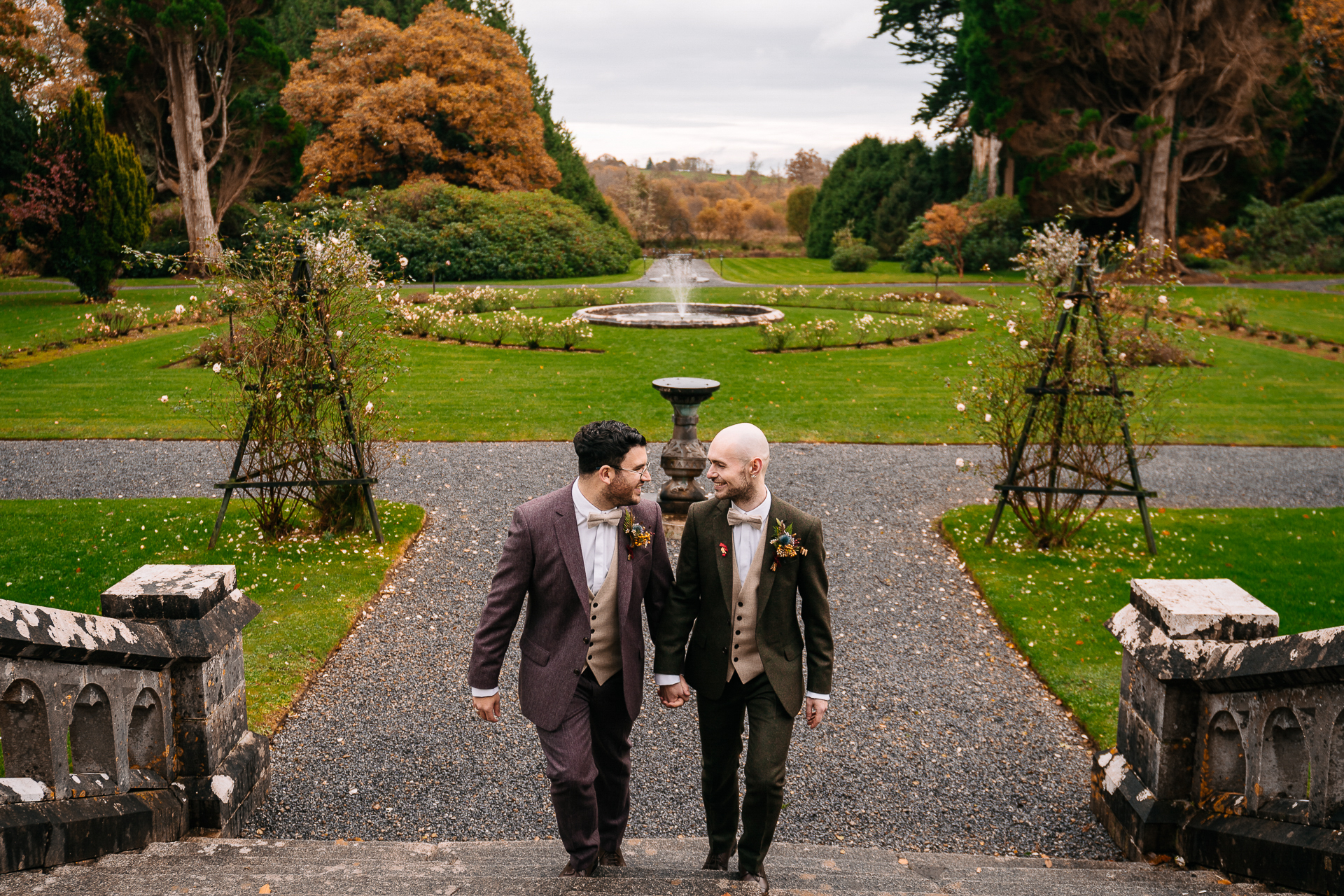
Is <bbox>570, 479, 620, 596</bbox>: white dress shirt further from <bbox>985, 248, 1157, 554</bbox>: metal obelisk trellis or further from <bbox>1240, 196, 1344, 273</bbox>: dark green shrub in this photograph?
<bbox>1240, 196, 1344, 273</bbox>: dark green shrub

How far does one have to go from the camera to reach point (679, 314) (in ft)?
77.1

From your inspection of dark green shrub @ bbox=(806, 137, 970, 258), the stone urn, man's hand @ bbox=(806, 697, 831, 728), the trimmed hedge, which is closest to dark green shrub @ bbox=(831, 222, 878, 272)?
dark green shrub @ bbox=(806, 137, 970, 258)

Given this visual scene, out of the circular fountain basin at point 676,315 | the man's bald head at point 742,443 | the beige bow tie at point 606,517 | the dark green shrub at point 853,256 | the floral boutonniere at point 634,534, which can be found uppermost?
the dark green shrub at point 853,256

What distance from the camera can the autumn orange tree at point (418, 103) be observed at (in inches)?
1399

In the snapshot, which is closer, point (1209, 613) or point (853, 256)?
point (1209, 613)

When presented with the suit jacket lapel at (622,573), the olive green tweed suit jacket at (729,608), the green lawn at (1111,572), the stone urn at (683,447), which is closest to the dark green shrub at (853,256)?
the green lawn at (1111,572)

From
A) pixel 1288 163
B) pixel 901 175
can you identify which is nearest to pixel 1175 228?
pixel 1288 163

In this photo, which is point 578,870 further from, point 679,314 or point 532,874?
point 679,314

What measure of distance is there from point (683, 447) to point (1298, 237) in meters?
29.5

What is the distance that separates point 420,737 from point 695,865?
205 cm

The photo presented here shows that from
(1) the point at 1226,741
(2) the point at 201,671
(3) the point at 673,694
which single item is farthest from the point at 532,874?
(1) the point at 1226,741

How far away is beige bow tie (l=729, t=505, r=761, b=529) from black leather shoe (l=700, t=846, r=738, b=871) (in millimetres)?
1338

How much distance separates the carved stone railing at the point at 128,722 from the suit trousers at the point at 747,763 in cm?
208

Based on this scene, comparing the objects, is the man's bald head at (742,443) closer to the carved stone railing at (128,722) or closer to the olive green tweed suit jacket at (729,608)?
the olive green tweed suit jacket at (729,608)
